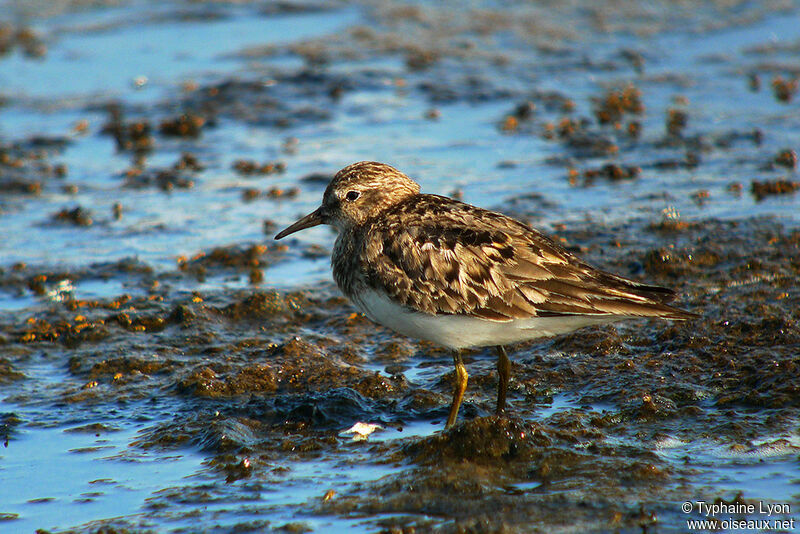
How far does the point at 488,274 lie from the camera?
20.2 feet

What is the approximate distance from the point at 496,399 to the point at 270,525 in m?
2.20

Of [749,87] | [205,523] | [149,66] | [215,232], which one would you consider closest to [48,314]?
[215,232]

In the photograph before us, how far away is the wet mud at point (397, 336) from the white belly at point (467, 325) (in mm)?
587

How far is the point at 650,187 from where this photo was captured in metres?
10.4

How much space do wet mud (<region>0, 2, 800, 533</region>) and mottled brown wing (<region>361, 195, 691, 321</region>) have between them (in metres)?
0.74

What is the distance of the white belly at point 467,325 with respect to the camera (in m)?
6.15

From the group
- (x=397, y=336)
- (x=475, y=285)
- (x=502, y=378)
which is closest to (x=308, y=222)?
(x=397, y=336)

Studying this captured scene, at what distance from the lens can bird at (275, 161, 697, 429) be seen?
6.05m

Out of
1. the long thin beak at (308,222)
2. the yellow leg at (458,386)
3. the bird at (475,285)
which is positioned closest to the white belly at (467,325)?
the bird at (475,285)

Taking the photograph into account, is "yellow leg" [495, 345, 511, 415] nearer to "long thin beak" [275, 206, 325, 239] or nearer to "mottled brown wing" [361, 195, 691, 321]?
"mottled brown wing" [361, 195, 691, 321]

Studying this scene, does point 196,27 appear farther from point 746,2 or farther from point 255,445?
point 255,445

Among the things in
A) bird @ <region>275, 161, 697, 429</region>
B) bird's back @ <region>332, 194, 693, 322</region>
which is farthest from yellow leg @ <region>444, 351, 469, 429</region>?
bird's back @ <region>332, 194, 693, 322</region>

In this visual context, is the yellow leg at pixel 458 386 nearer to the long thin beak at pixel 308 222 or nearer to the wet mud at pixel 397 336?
the wet mud at pixel 397 336

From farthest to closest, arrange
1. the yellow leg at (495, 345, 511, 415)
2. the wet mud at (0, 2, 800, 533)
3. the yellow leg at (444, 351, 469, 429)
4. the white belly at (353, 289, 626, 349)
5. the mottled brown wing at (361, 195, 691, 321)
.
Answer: the yellow leg at (495, 345, 511, 415), the yellow leg at (444, 351, 469, 429), the white belly at (353, 289, 626, 349), the mottled brown wing at (361, 195, 691, 321), the wet mud at (0, 2, 800, 533)
